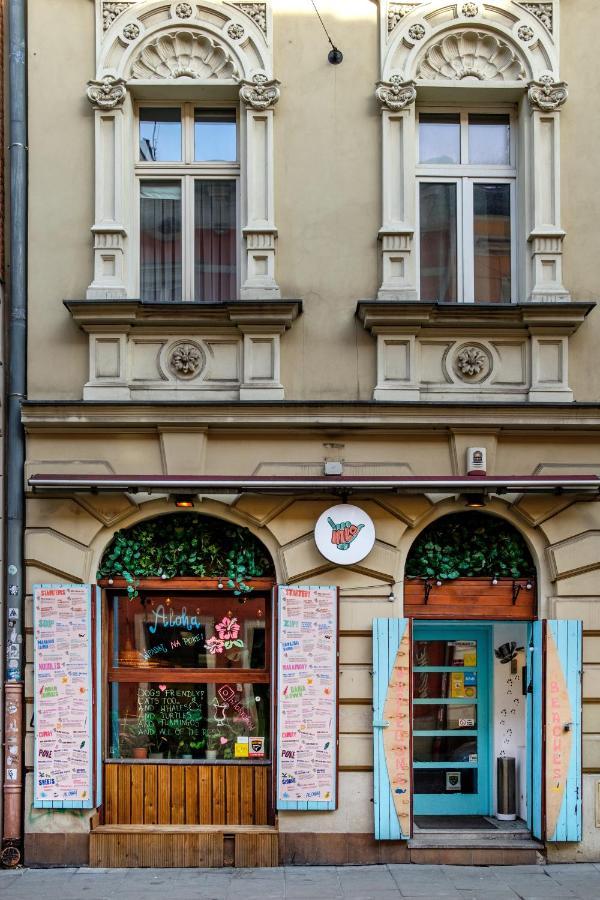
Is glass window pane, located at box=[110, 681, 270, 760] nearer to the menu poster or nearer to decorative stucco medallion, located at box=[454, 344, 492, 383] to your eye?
the menu poster

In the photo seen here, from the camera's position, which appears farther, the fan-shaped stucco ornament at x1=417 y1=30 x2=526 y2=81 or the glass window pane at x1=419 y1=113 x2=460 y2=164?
the glass window pane at x1=419 y1=113 x2=460 y2=164

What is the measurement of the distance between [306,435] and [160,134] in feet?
11.7

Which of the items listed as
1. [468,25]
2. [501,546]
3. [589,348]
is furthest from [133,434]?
[468,25]

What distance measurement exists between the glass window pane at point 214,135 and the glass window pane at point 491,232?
2.59m

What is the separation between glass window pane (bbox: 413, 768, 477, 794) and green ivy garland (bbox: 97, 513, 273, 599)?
8.79 ft

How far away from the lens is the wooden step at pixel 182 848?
8500mm

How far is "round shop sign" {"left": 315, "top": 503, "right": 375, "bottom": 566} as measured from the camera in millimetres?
8641

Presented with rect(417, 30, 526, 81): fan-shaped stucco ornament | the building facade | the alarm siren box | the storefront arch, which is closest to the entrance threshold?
the building facade

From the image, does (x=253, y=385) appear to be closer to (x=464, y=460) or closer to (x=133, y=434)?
(x=133, y=434)

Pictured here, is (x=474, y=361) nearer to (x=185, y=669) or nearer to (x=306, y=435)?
(x=306, y=435)

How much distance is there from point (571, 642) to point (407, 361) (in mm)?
3116

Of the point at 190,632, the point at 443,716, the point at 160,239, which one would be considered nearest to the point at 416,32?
the point at 160,239

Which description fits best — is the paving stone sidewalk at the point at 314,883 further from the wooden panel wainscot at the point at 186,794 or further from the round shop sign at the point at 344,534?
the round shop sign at the point at 344,534

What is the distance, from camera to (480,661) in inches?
371
